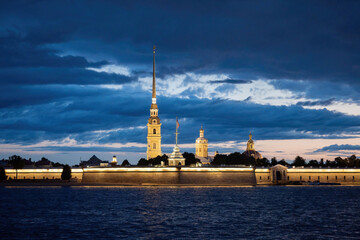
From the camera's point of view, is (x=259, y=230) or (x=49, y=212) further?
(x=49, y=212)

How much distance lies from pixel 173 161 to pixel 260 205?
57.7m

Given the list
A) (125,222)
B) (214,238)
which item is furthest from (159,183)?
(214,238)

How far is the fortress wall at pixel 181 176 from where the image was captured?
13238 centimetres

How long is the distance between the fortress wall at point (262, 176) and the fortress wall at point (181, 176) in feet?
43.1

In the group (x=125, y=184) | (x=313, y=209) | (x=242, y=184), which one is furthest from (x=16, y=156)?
(x=313, y=209)

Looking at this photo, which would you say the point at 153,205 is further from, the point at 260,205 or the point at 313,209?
the point at 313,209

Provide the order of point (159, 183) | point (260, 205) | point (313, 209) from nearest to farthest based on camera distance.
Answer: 1. point (313, 209)
2. point (260, 205)
3. point (159, 183)

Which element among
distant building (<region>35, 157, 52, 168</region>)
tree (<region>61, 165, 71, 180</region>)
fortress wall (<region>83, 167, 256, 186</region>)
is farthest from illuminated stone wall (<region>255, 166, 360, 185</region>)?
distant building (<region>35, 157, 52, 168</region>)

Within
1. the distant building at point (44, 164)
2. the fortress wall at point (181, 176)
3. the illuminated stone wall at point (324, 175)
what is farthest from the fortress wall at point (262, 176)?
the distant building at point (44, 164)

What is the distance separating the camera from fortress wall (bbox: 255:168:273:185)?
154 metres

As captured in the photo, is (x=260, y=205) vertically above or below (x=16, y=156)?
below

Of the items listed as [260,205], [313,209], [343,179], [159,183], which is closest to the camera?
[313,209]

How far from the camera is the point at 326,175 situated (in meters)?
161

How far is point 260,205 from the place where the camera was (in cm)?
8169
